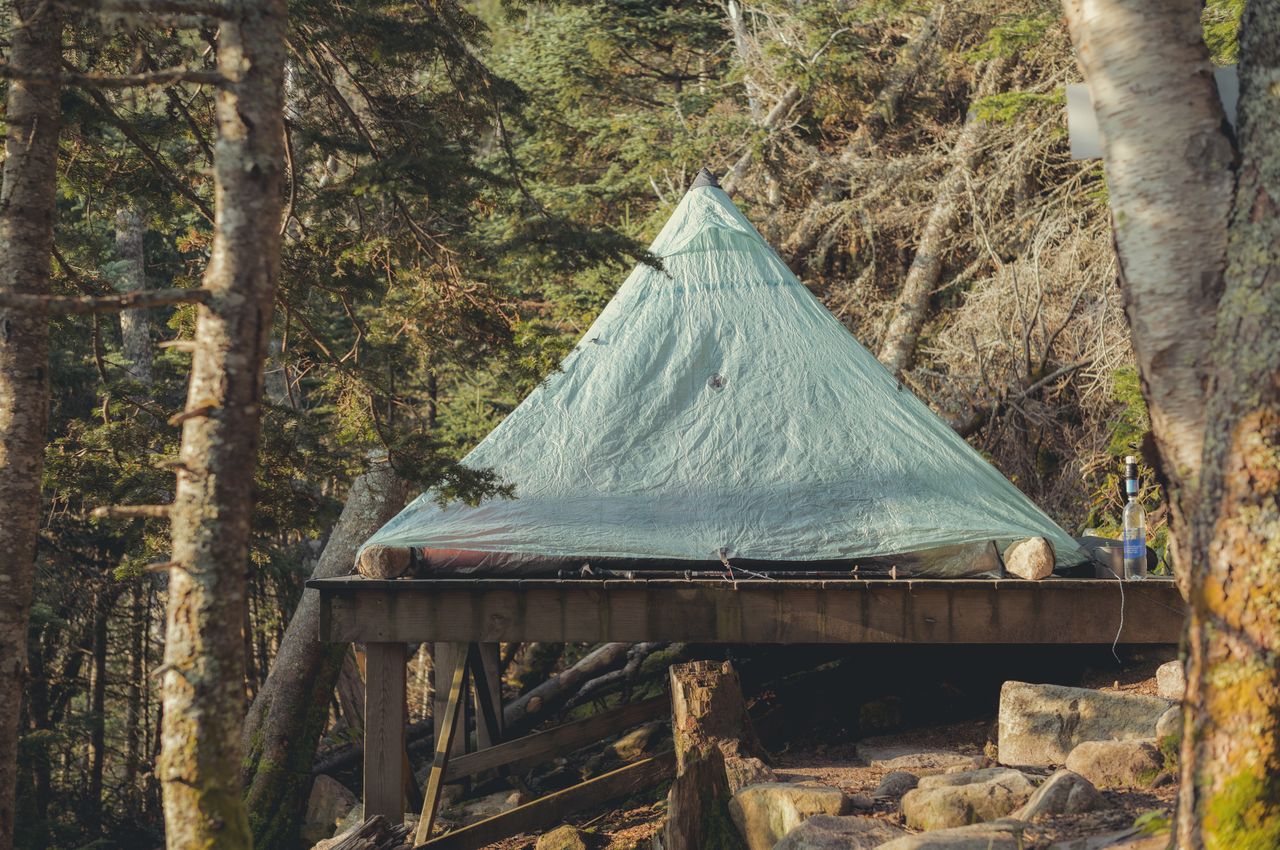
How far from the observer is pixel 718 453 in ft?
22.5

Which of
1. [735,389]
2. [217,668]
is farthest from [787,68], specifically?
[217,668]

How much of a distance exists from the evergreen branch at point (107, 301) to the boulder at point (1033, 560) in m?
4.18

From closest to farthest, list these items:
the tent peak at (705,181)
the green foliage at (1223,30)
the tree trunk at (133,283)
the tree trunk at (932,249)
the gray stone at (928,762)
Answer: the gray stone at (928,762)
the green foliage at (1223,30)
the tent peak at (705,181)
the tree trunk at (932,249)
the tree trunk at (133,283)

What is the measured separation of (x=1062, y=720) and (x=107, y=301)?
13.8 feet

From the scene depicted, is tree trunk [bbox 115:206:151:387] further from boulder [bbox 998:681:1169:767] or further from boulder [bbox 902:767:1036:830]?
boulder [bbox 902:767:1036:830]

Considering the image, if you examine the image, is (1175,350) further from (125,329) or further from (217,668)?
(125,329)

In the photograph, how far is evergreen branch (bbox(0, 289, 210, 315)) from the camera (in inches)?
124

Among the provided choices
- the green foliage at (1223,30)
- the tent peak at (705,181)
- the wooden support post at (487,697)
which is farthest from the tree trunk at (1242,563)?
the wooden support post at (487,697)

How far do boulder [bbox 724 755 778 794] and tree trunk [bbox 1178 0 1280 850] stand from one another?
2307 millimetres

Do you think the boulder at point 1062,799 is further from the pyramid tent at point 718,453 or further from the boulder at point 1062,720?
the pyramid tent at point 718,453

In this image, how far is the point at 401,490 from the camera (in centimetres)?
993

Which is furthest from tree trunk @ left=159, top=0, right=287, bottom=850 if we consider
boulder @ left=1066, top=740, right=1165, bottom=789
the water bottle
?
the water bottle

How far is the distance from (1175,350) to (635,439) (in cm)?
415

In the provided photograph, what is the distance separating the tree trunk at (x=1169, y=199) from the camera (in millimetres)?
3051
